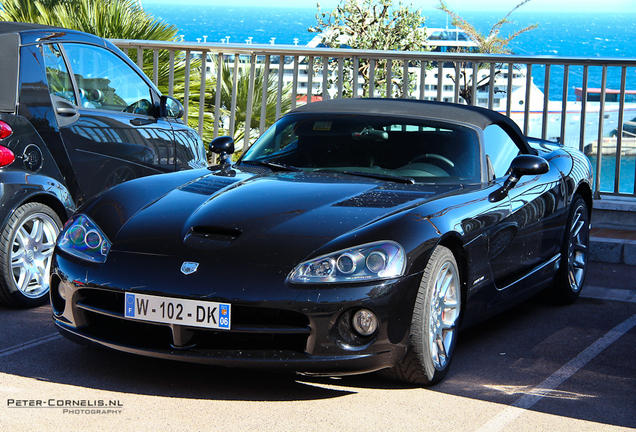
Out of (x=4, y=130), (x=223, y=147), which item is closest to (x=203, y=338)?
(x=223, y=147)

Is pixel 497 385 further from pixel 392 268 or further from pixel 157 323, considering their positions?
pixel 157 323

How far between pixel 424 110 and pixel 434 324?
1646 mm

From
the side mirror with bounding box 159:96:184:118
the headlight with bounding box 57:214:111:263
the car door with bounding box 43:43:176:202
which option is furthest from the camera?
the side mirror with bounding box 159:96:184:118

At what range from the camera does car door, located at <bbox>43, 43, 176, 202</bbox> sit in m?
5.55

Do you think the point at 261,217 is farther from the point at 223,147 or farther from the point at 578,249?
the point at 578,249

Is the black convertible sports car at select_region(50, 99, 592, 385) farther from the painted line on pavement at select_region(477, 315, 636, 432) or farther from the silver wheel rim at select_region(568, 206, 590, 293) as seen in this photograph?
the silver wheel rim at select_region(568, 206, 590, 293)

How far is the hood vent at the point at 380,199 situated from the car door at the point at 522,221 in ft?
1.90

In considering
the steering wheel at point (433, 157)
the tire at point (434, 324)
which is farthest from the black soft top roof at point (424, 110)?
the tire at point (434, 324)

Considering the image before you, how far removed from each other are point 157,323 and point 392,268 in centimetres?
101

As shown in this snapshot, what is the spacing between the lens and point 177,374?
12.9 feet

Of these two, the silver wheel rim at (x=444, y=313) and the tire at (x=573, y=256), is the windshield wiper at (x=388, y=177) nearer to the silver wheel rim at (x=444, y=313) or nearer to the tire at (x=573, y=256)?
the silver wheel rim at (x=444, y=313)

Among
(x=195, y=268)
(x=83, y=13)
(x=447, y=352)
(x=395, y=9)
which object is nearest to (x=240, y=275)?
(x=195, y=268)

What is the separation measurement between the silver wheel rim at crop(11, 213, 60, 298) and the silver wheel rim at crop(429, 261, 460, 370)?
98.9 inches

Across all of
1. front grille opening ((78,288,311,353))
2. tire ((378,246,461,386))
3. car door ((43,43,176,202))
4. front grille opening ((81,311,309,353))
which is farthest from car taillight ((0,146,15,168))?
tire ((378,246,461,386))
